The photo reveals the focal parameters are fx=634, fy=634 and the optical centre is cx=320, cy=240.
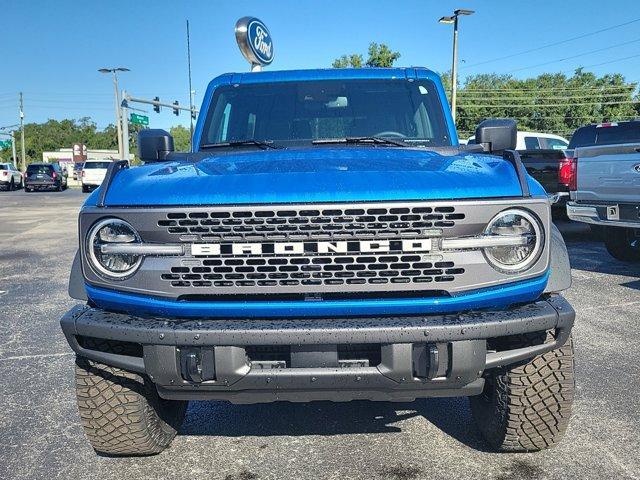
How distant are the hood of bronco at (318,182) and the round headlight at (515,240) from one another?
0.10 m

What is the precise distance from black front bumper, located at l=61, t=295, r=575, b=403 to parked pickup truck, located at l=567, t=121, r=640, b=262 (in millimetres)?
5465

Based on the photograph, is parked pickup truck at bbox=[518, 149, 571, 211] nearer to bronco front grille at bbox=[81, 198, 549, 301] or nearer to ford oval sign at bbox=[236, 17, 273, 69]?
ford oval sign at bbox=[236, 17, 273, 69]

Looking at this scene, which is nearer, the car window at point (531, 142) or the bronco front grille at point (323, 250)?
the bronco front grille at point (323, 250)

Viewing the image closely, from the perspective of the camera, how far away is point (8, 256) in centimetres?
1044

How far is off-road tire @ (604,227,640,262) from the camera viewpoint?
27.9ft

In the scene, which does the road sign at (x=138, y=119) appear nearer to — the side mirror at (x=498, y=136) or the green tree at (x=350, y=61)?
the green tree at (x=350, y=61)

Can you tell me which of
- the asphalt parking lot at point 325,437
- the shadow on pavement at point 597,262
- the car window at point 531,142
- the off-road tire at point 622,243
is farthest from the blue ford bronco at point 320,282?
the car window at point 531,142

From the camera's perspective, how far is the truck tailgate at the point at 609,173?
732cm

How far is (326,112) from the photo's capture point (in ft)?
13.4

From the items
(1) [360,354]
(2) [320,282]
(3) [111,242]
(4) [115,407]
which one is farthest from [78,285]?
(1) [360,354]

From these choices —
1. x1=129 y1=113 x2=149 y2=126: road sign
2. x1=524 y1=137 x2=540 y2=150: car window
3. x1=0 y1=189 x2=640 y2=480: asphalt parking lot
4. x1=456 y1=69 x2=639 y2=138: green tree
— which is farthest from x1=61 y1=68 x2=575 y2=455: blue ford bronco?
x1=456 y1=69 x2=639 y2=138: green tree

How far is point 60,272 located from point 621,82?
254 ft

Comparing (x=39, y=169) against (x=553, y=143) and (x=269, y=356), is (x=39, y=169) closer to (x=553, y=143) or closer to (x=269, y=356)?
(x=553, y=143)

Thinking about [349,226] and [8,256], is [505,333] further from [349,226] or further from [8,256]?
[8,256]
